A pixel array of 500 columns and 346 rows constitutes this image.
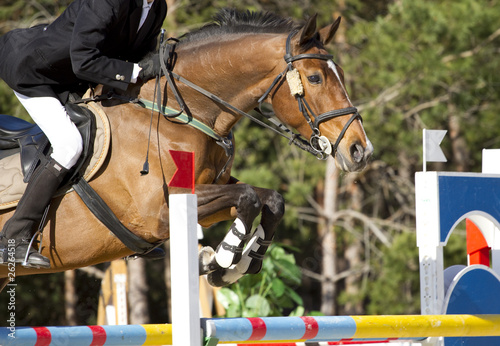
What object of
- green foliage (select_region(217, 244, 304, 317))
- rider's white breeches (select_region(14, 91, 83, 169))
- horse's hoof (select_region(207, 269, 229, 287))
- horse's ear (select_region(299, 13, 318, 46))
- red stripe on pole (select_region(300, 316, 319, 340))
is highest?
A: horse's ear (select_region(299, 13, 318, 46))

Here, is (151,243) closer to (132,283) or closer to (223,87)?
(223,87)

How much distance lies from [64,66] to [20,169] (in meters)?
0.55

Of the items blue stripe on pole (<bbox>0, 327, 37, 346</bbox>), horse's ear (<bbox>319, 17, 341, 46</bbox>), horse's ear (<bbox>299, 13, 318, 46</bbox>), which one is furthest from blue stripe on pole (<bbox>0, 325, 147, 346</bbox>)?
horse's ear (<bbox>319, 17, 341, 46</bbox>)

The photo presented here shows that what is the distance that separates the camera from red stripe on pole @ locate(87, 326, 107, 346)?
256 cm

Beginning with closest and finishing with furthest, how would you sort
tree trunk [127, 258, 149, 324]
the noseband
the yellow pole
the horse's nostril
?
the yellow pole
the horse's nostril
the noseband
tree trunk [127, 258, 149, 324]

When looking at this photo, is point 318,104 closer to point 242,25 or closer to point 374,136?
point 242,25

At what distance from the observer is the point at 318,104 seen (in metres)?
3.43

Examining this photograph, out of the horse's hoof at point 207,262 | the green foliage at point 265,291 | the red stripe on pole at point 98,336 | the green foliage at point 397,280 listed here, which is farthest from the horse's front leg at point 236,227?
the green foliage at point 397,280

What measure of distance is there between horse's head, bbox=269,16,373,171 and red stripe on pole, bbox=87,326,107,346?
133 centimetres

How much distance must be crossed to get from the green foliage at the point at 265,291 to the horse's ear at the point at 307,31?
3.14 meters

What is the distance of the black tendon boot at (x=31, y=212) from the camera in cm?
334

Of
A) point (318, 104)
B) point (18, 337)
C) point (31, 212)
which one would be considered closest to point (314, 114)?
point (318, 104)

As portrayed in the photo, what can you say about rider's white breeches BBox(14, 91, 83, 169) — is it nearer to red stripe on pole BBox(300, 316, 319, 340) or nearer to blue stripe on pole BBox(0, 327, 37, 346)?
blue stripe on pole BBox(0, 327, 37, 346)

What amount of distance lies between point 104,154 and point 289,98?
0.94 metres
